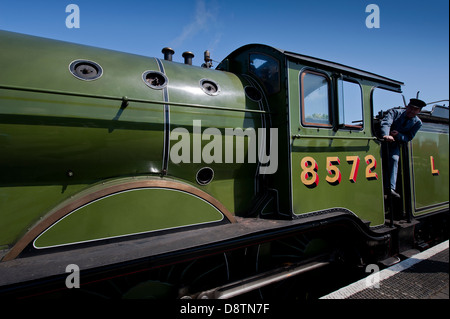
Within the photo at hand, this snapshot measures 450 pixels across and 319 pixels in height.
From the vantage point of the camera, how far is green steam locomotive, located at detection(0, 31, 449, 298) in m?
1.68

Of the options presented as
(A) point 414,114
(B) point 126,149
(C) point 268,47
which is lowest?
(B) point 126,149

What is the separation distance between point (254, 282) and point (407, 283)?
6.79ft

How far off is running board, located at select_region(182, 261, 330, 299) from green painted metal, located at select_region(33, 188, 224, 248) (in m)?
0.60

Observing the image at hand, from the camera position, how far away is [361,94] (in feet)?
10.7

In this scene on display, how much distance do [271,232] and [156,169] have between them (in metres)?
1.18

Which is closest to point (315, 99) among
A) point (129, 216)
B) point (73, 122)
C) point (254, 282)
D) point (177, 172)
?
point (177, 172)

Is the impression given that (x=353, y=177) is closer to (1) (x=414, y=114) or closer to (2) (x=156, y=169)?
(1) (x=414, y=114)

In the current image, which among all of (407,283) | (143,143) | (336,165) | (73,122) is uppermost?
(73,122)

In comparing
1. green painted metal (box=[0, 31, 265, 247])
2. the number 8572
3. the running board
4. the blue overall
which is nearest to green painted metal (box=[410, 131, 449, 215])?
the blue overall

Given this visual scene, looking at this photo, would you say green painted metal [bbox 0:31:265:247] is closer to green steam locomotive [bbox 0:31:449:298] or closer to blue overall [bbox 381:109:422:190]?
green steam locomotive [bbox 0:31:449:298]

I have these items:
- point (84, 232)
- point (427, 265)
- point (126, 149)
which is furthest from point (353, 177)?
point (84, 232)

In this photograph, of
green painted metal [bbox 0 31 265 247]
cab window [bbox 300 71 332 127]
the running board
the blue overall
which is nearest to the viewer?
green painted metal [bbox 0 31 265 247]

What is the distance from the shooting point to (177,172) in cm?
229

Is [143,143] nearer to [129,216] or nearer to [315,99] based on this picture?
[129,216]
